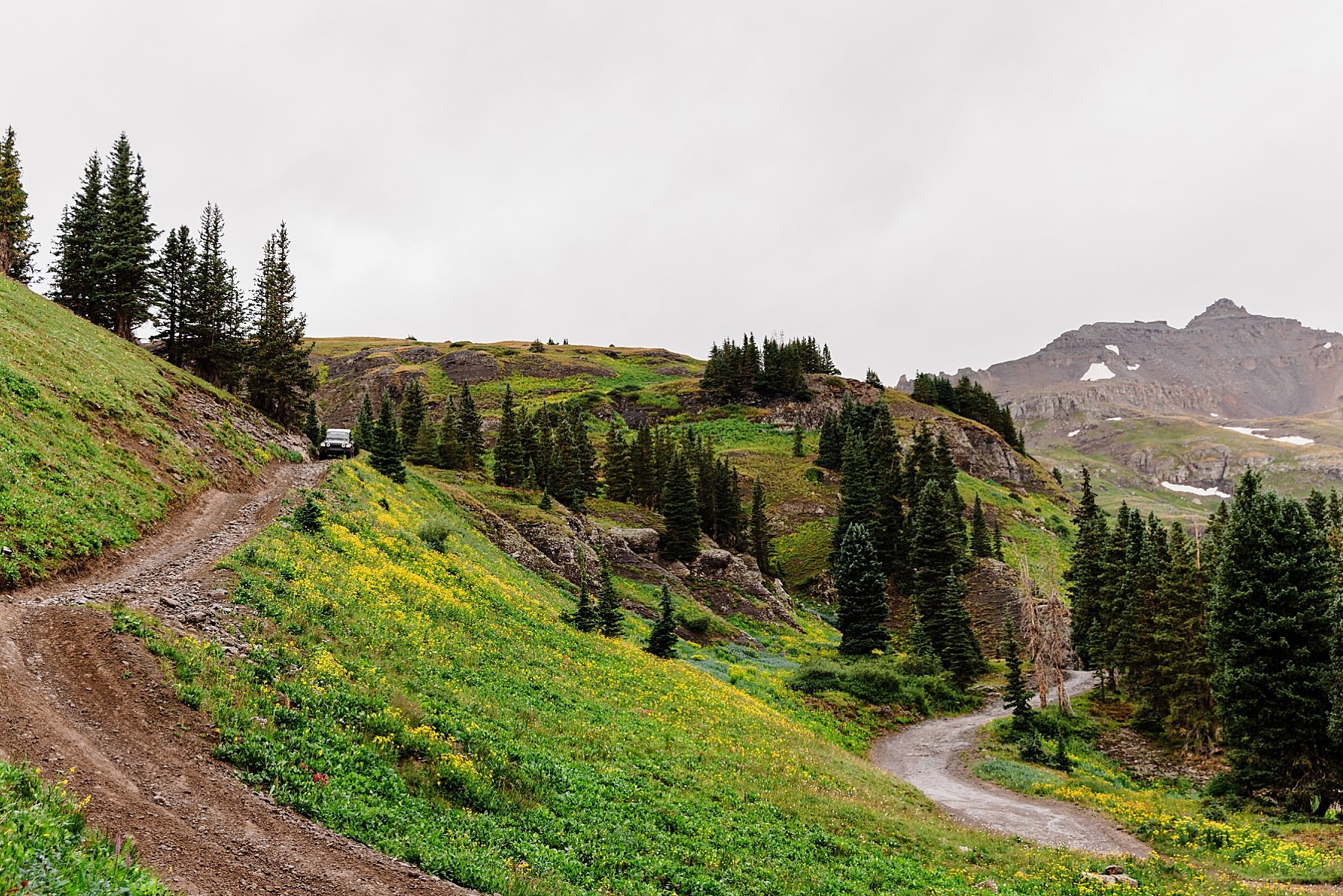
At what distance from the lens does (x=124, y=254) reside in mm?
52344

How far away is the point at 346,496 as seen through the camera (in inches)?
1275

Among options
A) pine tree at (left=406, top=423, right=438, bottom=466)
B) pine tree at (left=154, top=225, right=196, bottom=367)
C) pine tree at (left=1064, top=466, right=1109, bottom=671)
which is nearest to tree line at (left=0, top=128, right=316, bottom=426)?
pine tree at (left=154, top=225, right=196, bottom=367)

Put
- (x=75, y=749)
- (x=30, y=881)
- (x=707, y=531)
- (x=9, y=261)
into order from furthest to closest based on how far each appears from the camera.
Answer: (x=707, y=531) → (x=9, y=261) → (x=75, y=749) → (x=30, y=881)

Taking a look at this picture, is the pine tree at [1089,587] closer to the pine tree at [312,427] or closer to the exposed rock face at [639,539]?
the exposed rock face at [639,539]

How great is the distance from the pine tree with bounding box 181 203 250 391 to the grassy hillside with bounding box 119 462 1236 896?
4049cm

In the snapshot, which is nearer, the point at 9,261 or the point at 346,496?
the point at 346,496

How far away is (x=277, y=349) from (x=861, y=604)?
185 ft

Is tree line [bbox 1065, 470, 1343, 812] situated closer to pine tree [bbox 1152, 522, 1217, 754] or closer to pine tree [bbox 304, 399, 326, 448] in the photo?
pine tree [bbox 1152, 522, 1217, 754]

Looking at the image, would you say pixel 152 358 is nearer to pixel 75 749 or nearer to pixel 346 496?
pixel 346 496

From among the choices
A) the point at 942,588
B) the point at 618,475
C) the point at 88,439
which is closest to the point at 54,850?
the point at 88,439

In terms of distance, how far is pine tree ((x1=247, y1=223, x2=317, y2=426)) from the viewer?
185ft

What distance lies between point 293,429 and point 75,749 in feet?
185

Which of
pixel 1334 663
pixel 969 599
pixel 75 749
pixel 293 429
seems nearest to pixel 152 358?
pixel 293 429

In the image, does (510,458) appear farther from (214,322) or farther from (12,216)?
(12,216)
